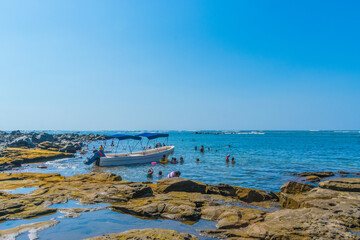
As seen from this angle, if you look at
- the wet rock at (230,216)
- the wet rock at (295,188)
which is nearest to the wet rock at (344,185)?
the wet rock at (295,188)

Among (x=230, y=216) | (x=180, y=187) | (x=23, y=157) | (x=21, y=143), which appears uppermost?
(x=230, y=216)

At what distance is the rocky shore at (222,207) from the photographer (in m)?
8.16

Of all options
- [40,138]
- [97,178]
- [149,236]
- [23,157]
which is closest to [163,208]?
[149,236]

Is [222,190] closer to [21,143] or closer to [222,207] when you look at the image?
[222,207]

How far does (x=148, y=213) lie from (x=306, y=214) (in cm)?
706

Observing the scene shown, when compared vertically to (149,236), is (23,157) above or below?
below

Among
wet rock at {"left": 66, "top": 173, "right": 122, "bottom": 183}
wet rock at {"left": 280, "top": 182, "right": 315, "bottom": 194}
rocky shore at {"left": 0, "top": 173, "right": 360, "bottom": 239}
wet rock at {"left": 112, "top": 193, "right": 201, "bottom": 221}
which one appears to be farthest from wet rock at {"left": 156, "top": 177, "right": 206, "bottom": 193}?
wet rock at {"left": 280, "top": 182, "right": 315, "bottom": 194}

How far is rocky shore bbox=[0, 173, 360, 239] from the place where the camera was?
26.8 feet

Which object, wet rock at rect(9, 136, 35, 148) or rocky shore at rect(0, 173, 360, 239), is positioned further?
wet rock at rect(9, 136, 35, 148)

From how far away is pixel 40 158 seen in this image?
116 ft

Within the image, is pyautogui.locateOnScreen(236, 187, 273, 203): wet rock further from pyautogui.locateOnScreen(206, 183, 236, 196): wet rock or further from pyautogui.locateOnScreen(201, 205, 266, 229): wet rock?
A: pyautogui.locateOnScreen(201, 205, 266, 229): wet rock

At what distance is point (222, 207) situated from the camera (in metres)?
11.5

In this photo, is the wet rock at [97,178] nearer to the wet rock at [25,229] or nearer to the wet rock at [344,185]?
the wet rock at [25,229]

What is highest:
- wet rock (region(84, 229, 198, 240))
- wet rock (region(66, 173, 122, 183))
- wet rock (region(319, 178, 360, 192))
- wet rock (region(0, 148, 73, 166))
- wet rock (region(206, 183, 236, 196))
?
wet rock (region(319, 178, 360, 192))
